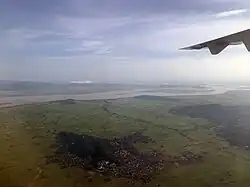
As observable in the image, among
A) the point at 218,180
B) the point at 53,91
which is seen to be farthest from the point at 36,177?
the point at 53,91

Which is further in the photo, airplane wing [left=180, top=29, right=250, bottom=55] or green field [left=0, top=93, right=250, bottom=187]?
green field [left=0, top=93, right=250, bottom=187]

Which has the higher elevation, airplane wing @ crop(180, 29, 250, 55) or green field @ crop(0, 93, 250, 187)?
airplane wing @ crop(180, 29, 250, 55)

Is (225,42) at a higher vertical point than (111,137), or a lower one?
higher

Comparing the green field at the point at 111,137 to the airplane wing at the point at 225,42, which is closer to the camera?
the airplane wing at the point at 225,42

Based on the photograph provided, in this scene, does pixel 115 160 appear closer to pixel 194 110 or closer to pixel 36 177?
pixel 36 177

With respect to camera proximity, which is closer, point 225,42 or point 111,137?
point 225,42
